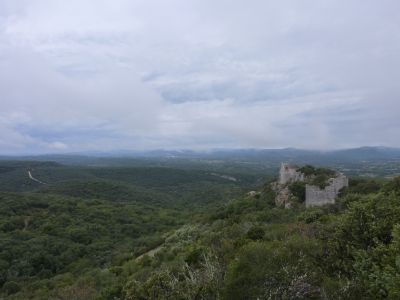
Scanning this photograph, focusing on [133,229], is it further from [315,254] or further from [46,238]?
[315,254]

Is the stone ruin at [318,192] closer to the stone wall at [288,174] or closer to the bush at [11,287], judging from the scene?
the stone wall at [288,174]

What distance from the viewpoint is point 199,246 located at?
61.0 feet

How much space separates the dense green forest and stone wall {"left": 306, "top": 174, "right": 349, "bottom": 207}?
0.78 m

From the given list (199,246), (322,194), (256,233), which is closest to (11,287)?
(199,246)

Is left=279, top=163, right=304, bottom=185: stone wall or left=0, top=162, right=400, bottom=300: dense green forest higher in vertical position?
left=279, top=163, right=304, bottom=185: stone wall

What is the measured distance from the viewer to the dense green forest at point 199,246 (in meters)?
9.15

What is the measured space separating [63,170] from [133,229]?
7720cm

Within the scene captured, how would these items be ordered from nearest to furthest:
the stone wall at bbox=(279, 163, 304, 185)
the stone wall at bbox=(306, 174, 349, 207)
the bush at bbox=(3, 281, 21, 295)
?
the bush at bbox=(3, 281, 21, 295) → the stone wall at bbox=(306, 174, 349, 207) → the stone wall at bbox=(279, 163, 304, 185)

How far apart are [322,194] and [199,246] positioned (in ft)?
47.4

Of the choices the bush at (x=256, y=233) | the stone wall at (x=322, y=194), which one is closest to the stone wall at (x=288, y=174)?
the stone wall at (x=322, y=194)

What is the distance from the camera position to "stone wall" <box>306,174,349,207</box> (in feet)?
96.5

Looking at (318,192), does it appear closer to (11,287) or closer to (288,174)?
(288,174)

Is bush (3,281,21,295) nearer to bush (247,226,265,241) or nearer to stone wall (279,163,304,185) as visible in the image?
bush (247,226,265,241)

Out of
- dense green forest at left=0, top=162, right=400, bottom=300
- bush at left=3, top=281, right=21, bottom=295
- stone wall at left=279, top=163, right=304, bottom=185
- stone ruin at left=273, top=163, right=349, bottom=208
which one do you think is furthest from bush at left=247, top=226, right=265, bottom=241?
bush at left=3, top=281, right=21, bottom=295
